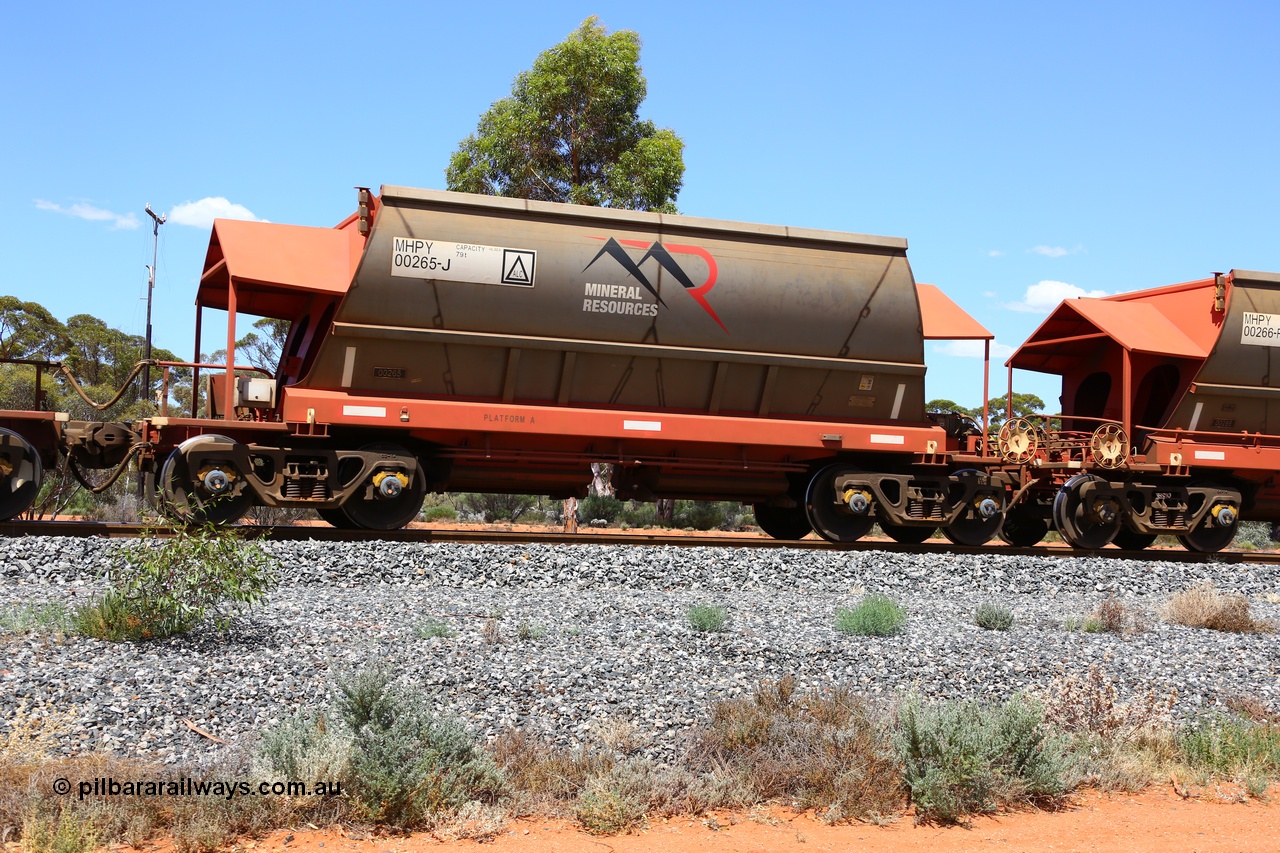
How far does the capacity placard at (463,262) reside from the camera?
11.6m

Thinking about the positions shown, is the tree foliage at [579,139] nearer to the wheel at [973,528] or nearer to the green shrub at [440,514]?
the green shrub at [440,514]

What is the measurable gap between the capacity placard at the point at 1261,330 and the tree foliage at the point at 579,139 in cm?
1495

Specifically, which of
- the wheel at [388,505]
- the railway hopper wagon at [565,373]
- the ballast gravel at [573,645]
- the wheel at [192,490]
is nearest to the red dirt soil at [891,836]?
the ballast gravel at [573,645]

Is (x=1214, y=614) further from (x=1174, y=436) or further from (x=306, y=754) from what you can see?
(x=306, y=754)

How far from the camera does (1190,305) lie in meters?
15.3

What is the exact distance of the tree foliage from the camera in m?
26.9

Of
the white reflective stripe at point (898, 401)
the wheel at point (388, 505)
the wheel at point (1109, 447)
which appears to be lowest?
the wheel at point (388, 505)

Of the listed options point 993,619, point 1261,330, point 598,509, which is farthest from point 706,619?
point 598,509

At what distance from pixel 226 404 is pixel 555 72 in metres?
18.1

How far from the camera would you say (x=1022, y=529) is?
16.0m

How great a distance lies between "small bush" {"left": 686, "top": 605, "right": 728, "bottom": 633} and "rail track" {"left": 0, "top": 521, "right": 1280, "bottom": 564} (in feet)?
13.6

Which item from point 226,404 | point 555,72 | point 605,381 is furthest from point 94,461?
point 555,72

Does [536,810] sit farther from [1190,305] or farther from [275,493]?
[1190,305]

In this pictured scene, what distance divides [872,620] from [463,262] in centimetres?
619
